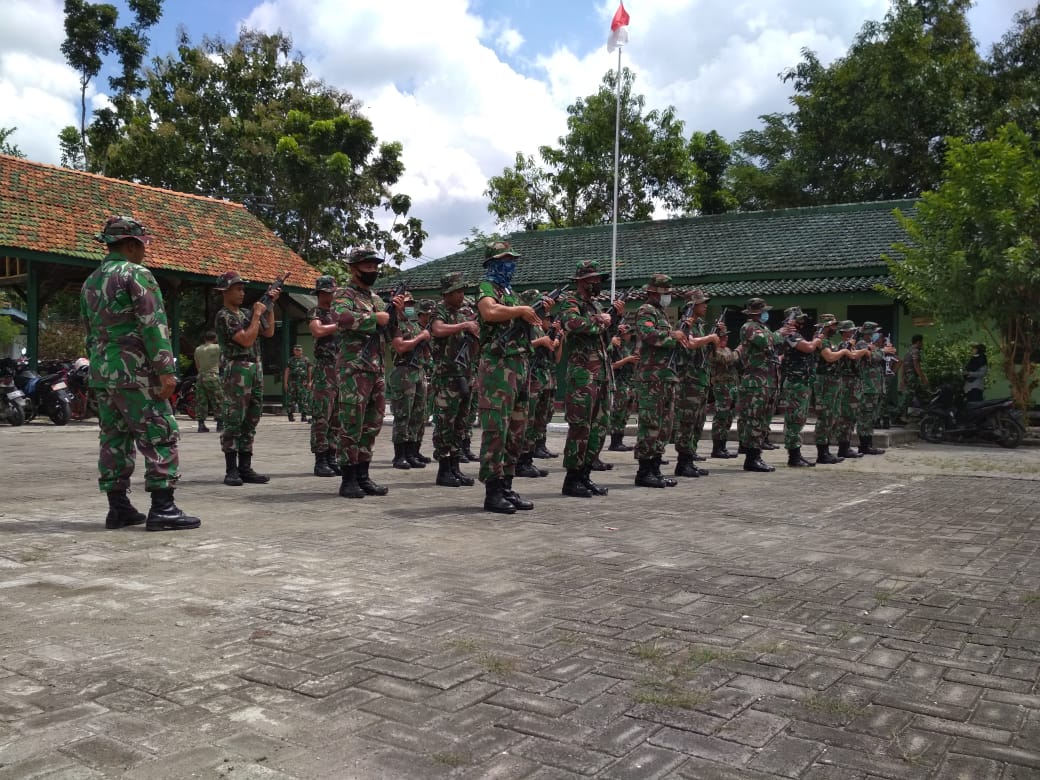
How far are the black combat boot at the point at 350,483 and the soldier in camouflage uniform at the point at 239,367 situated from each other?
101 cm

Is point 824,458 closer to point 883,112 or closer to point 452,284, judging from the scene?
point 452,284

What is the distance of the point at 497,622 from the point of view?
143 inches

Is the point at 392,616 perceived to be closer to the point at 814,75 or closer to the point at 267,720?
the point at 267,720

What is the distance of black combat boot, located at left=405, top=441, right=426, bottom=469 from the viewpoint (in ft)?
32.1

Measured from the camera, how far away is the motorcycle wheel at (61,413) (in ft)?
54.3

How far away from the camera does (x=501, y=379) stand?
21.0 ft

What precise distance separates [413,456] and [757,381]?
4034mm

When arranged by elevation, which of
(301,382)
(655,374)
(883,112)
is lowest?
(655,374)

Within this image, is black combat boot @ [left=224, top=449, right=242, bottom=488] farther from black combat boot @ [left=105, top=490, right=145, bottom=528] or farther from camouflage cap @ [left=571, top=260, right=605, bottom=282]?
camouflage cap @ [left=571, top=260, right=605, bottom=282]

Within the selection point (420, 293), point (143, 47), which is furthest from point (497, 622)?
point (143, 47)

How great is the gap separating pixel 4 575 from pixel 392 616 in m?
2.07

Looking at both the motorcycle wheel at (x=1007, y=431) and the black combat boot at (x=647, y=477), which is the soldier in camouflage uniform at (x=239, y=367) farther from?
the motorcycle wheel at (x=1007, y=431)

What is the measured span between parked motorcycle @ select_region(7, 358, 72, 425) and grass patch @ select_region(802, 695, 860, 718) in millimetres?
16704

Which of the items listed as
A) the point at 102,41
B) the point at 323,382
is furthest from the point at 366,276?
the point at 102,41
